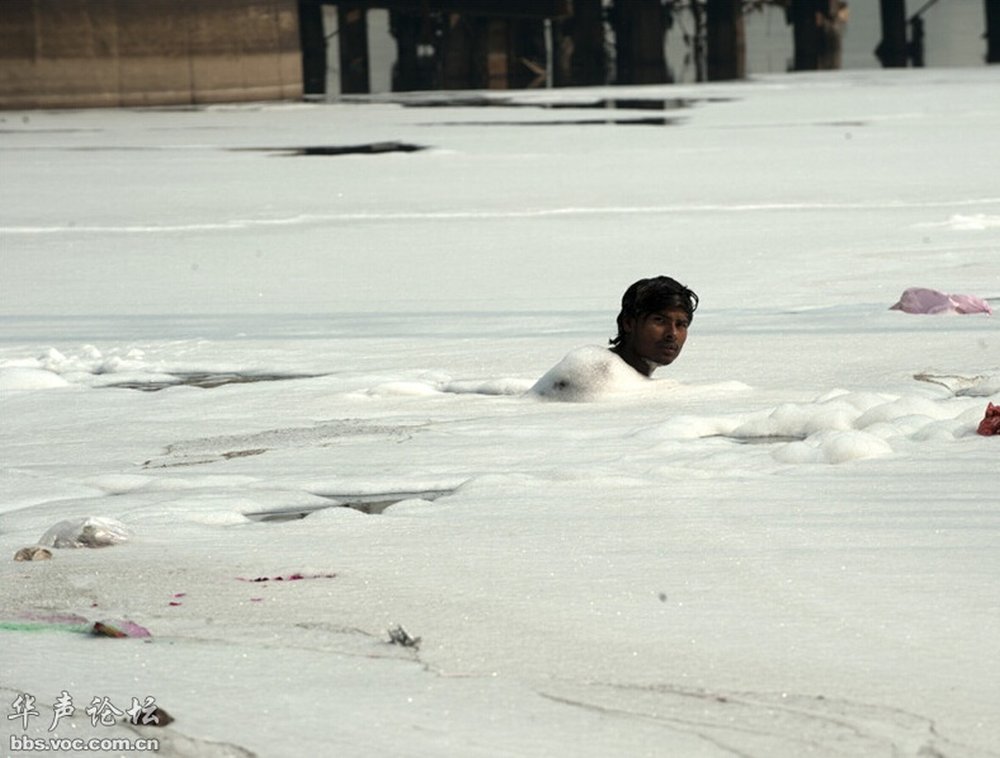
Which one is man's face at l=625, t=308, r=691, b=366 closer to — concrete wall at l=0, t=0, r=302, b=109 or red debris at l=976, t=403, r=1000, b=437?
red debris at l=976, t=403, r=1000, b=437

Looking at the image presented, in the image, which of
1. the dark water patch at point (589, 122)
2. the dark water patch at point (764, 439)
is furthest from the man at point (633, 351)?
the dark water patch at point (589, 122)

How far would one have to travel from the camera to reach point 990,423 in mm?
4875

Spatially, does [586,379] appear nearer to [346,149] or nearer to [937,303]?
[937,303]

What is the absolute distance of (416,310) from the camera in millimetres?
8523

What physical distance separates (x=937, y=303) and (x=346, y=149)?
12.9 meters

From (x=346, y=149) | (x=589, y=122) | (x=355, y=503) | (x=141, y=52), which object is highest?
(x=141, y=52)

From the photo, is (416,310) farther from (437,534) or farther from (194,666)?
(194,666)

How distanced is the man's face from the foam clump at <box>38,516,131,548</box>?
234cm

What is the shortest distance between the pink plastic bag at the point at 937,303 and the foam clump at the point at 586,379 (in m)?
1.83

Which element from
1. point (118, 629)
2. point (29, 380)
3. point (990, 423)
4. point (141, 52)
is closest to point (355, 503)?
Result: point (118, 629)

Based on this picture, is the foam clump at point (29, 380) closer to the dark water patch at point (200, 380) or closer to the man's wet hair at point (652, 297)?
the dark water patch at point (200, 380)

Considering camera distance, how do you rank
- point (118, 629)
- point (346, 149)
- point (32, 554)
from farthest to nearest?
point (346, 149) < point (32, 554) < point (118, 629)

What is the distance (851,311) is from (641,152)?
1050 cm

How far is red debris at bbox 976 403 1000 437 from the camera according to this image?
16.0ft
